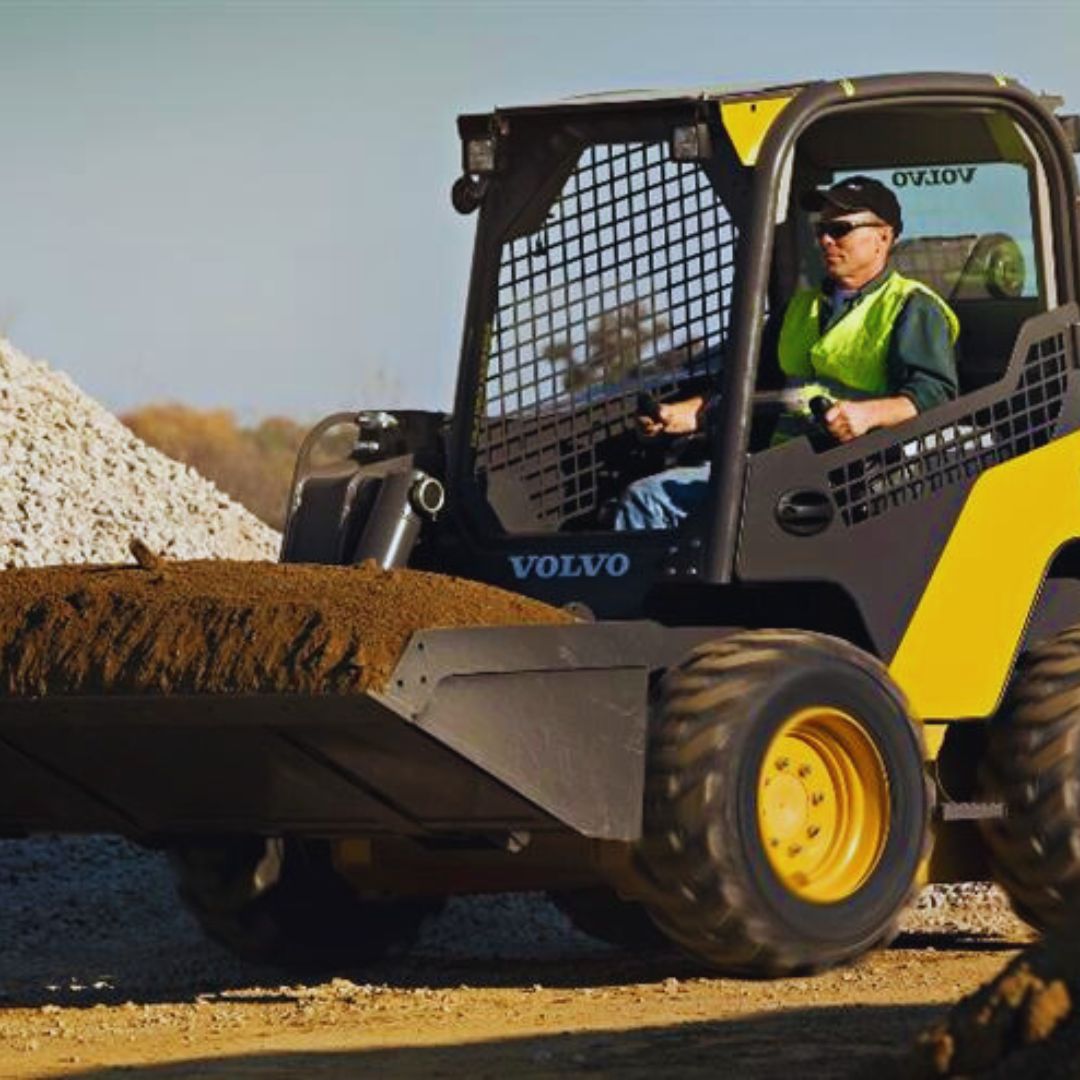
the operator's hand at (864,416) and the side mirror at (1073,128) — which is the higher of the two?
the side mirror at (1073,128)

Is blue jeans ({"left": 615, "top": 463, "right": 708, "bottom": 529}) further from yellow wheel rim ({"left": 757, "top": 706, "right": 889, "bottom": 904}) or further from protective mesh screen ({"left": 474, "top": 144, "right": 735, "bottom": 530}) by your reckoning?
yellow wheel rim ({"left": 757, "top": 706, "right": 889, "bottom": 904})

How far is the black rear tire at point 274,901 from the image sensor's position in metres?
12.4

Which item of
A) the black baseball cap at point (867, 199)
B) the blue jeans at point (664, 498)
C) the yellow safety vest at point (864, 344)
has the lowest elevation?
the blue jeans at point (664, 498)

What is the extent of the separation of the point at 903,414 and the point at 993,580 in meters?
0.58

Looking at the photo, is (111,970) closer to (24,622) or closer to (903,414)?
(24,622)

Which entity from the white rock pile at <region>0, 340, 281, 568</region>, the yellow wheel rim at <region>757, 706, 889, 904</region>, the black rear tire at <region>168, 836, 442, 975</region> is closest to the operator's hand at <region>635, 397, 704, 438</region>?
the yellow wheel rim at <region>757, 706, 889, 904</region>

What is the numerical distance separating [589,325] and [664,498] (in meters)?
0.81

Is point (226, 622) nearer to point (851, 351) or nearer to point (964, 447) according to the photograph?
point (851, 351)

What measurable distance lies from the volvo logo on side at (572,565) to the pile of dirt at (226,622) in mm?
703

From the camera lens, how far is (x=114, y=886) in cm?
1462

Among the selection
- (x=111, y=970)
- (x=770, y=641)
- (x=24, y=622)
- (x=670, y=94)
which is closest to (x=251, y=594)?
(x=24, y=622)

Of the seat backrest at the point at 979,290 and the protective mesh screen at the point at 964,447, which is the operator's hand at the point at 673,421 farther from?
the seat backrest at the point at 979,290

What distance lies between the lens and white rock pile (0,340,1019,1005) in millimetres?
13203

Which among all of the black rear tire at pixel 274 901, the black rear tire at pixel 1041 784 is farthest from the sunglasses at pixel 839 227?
the black rear tire at pixel 274 901
